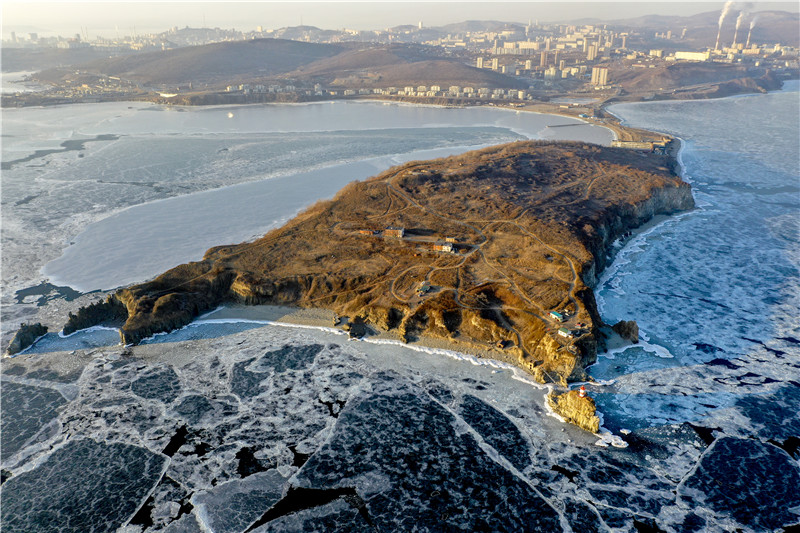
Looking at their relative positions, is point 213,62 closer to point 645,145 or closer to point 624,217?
point 645,145

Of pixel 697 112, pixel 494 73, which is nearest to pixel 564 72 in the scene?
pixel 494 73

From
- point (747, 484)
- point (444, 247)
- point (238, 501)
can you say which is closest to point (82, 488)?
point (238, 501)

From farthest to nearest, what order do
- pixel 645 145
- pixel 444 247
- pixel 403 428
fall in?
1. pixel 645 145
2. pixel 444 247
3. pixel 403 428

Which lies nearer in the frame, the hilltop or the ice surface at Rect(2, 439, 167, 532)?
the ice surface at Rect(2, 439, 167, 532)

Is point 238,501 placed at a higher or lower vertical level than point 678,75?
lower

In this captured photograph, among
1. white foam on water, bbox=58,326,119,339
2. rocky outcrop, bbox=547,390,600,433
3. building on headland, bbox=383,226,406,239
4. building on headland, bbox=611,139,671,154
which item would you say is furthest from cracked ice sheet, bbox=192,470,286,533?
building on headland, bbox=611,139,671,154

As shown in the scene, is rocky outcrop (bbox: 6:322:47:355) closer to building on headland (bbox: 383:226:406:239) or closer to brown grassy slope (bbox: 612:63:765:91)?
building on headland (bbox: 383:226:406:239)

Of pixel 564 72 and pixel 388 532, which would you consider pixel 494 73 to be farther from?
pixel 388 532
